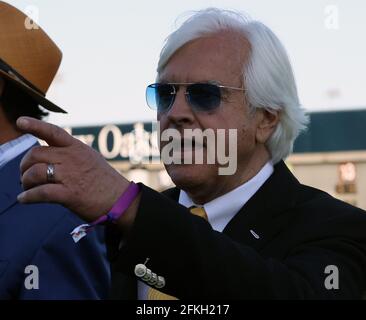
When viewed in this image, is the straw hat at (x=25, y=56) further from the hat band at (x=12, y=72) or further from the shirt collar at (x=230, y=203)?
the shirt collar at (x=230, y=203)

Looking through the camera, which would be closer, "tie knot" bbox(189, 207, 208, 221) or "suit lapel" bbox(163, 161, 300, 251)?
"suit lapel" bbox(163, 161, 300, 251)

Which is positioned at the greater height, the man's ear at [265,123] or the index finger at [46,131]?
the index finger at [46,131]

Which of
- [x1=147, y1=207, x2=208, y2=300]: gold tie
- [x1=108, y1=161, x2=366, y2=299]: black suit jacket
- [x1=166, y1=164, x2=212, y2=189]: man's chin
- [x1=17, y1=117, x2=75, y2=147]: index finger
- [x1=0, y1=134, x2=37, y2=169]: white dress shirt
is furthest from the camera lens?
[x1=0, y1=134, x2=37, y2=169]: white dress shirt

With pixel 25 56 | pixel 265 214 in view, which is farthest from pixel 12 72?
pixel 265 214

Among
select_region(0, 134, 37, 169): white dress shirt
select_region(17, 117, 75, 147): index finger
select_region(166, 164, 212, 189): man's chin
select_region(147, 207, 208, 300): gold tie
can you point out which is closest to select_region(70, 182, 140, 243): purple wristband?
select_region(17, 117, 75, 147): index finger

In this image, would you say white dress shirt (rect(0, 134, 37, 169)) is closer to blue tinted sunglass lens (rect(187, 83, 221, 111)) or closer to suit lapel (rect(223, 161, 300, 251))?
blue tinted sunglass lens (rect(187, 83, 221, 111))

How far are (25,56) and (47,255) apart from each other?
76 centimetres

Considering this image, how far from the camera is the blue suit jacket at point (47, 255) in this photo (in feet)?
7.39

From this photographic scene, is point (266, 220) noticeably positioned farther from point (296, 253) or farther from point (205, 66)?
point (205, 66)

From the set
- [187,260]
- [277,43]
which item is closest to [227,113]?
[277,43]

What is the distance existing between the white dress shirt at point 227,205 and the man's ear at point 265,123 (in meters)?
0.14

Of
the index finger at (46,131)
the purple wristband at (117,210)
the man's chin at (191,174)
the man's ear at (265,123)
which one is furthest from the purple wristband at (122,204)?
the man's ear at (265,123)

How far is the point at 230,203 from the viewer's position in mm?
2182

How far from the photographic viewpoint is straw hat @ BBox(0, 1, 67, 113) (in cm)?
260
